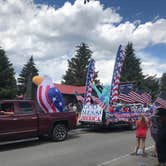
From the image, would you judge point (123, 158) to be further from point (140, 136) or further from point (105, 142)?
point (105, 142)

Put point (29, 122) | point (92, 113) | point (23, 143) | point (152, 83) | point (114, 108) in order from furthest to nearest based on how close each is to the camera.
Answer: point (152, 83) < point (114, 108) < point (92, 113) < point (23, 143) < point (29, 122)

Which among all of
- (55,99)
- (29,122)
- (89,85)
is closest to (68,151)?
(29,122)

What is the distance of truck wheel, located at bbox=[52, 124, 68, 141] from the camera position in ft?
41.7

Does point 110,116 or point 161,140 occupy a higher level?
point 110,116

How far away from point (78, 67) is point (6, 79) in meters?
26.6

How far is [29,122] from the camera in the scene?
11656 millimetres

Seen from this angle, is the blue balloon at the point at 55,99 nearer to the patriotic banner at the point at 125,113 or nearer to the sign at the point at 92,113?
the sign at the point at 92,113

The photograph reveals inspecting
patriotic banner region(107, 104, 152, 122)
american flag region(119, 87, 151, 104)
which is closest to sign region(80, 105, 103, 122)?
patriotic banner region(107, 104, 152, 122)

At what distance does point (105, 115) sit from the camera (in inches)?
631

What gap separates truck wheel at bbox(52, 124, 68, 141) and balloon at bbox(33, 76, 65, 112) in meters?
0.81

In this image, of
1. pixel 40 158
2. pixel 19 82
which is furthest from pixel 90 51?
pixel 40 158

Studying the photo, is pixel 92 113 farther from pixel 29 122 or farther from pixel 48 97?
pixel 29 122

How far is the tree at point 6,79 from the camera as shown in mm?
40406

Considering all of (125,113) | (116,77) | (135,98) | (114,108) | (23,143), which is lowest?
(23,143)
